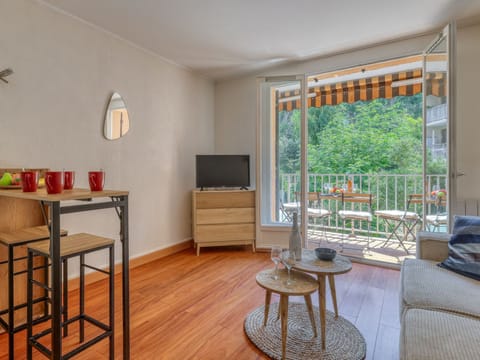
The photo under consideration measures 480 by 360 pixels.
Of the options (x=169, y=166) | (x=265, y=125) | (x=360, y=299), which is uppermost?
(x=265, y=125)

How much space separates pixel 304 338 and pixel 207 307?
796mm

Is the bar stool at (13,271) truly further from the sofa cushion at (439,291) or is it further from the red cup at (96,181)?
the sofa cushion at (439,291)

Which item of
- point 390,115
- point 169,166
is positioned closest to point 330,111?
point 390,115

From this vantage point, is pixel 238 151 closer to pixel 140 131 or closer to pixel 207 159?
pixel 207 159

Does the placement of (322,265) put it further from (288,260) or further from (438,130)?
(438,130)

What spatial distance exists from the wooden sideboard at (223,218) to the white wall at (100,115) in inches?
14.5

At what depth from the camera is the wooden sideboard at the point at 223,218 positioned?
11.1 ft

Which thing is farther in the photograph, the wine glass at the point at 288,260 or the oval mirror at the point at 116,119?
the oval mirror at the point at 116,119

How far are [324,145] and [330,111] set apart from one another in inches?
32.9

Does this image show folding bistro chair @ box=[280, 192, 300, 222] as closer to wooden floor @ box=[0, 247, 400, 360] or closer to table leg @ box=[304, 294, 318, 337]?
wooden floor @ box=[0, 247, 400, 360]

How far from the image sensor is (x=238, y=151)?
3.92 meters

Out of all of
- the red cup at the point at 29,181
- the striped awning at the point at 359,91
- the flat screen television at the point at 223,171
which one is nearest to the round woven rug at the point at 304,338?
the red cup at the point at 29,181

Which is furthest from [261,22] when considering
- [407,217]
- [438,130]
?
[407,217]

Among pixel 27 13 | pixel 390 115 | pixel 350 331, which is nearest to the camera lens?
pixel 350 331
